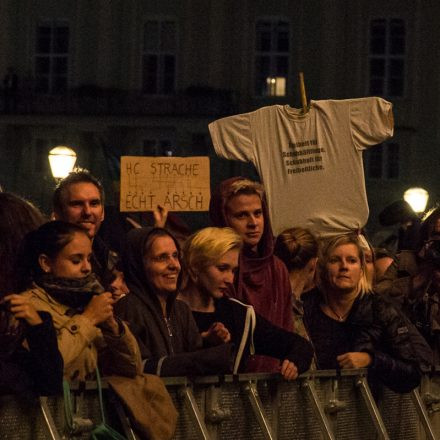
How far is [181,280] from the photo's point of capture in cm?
886

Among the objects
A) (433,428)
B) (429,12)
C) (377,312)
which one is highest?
(429,12)

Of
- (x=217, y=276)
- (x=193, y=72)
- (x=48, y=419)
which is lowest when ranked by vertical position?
(x=48, y=419)

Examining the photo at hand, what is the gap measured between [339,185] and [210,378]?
13.4ft

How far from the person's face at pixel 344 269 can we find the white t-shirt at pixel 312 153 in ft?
5.98

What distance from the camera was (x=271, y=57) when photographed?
59656 mm

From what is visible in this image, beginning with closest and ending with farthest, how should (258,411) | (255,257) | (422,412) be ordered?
(258,411)
(255,257)
(422,412)

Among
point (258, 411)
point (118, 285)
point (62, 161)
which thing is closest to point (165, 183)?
point (118, 285)

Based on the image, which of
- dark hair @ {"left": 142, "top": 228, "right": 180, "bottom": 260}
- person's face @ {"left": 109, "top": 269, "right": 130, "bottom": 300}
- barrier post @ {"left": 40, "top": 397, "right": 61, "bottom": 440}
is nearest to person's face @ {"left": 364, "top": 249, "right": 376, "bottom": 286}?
person's face @ {"left": 109, "top": 269, "right": 130, "bottom": 300}

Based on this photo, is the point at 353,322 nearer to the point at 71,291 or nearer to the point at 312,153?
the point at 312,153

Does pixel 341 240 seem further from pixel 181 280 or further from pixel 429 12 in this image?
pixel 429 12

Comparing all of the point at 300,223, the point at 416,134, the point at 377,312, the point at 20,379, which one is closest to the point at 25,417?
the point at 20,379

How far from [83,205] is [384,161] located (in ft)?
159

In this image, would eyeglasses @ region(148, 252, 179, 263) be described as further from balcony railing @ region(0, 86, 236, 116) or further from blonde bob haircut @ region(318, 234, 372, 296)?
balcony railing @ region(0, 86, 236, 116)

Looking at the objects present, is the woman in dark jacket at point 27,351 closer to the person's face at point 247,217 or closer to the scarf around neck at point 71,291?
the scarf around neck at point 71,291
